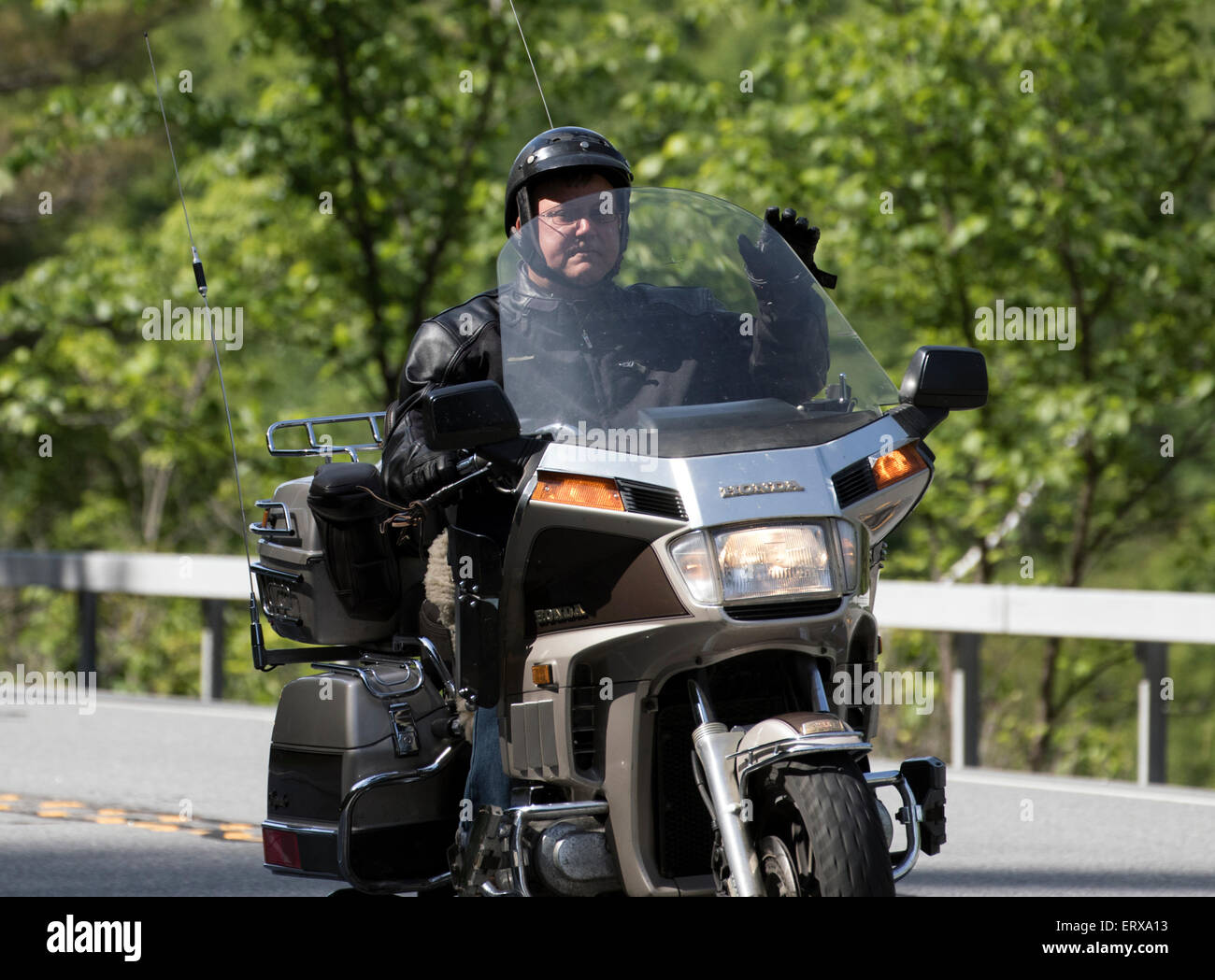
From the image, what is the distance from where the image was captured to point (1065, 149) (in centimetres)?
1328

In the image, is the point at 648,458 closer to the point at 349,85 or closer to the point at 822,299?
the point at 822,299

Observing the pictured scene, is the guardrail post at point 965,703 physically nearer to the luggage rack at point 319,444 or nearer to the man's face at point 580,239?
the luggage rack at point 319,444

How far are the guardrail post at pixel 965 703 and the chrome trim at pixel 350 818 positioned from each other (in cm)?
488

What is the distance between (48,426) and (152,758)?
262 inches

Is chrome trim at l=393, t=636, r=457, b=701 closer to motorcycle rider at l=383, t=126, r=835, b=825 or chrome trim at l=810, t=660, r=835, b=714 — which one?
motorcycle rider at l=383, t=126, r=835, b=825

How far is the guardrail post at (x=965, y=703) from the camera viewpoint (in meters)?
9.10

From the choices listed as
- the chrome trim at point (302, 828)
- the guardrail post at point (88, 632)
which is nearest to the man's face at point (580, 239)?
the chrome trim at point (302, 828)

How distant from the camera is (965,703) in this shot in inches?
365

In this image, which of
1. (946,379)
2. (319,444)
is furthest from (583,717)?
(319,444)

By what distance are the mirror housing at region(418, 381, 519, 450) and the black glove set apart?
1.13ft

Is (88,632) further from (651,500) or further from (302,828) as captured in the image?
(651,500)

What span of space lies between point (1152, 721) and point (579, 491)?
543 cm
